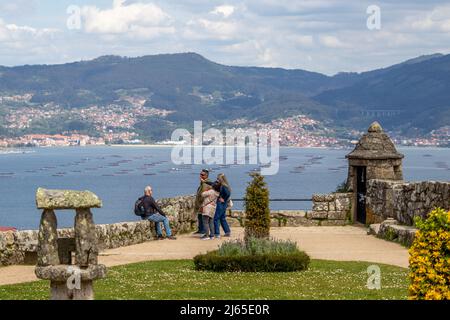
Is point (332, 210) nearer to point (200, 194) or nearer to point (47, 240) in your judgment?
point (200, 194)

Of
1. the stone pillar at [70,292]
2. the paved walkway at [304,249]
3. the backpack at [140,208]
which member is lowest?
the paved walkway at [304,249]

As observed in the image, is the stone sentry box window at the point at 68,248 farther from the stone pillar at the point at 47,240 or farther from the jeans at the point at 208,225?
the jeans at the point at 208,225

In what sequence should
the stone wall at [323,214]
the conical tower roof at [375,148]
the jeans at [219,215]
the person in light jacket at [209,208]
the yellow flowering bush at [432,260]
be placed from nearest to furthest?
the yellow flowering bush at [432,260]
the person in light jacket at [209,208]
the jeans at [219,215]
the conical tower roof at [375,148]
the stone wall at [323,214]

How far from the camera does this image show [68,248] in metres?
10.7

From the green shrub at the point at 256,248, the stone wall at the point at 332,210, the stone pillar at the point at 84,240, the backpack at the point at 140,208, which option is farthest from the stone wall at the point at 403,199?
the stone pillar at the point at 84,240

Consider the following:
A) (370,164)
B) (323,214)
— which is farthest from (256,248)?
(370,164)

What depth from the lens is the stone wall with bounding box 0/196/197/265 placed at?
58.9 feet

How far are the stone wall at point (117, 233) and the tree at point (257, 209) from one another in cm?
311

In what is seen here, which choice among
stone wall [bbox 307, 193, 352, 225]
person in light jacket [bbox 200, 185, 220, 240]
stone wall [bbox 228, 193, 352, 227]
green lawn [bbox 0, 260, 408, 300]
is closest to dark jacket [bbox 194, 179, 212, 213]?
person in light jacket [bbox 200, 185, 220, 240]

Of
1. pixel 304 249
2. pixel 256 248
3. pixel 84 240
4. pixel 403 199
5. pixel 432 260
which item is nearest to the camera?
pixel 432 260

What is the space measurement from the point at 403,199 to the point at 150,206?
6.50 m

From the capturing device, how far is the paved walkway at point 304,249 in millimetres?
17625

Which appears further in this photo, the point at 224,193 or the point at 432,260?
the point at 224,193
